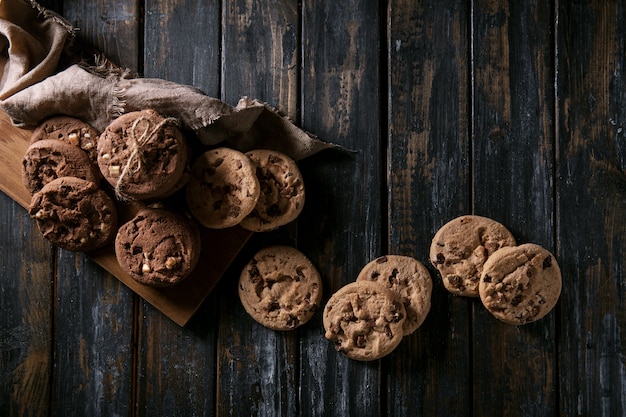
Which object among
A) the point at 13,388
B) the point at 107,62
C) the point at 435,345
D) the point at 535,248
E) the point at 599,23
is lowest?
the point at 13,388

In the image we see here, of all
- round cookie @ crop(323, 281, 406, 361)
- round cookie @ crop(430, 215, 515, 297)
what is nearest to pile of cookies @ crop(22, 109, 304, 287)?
round cookie @ crop(323, 281, 406, 361)

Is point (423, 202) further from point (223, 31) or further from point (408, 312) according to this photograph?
point (223, 31)

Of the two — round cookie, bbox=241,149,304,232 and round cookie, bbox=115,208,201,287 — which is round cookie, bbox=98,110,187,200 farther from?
round cookie, bbox=241,149,304,232

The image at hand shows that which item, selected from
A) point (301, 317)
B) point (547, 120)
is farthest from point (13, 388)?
point (547, 120)

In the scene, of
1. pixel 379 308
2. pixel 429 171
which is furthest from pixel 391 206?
pixel 379 308

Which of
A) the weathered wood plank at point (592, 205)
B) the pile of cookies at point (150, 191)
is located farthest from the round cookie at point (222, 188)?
the weathered wood plank at point (592, 205)

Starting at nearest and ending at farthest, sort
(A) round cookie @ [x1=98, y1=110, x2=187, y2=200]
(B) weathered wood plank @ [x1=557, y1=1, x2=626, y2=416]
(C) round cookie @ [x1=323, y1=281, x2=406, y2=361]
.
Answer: (A) round cookie @ [x1=98, y1=110, x2=187, y2=200] < (C) round cookie @ [x1=323, y1=281, x2=406, y2=361] < (B) weathered wood plank @ [x1=557, y1=1, x2=626, y2=416]
